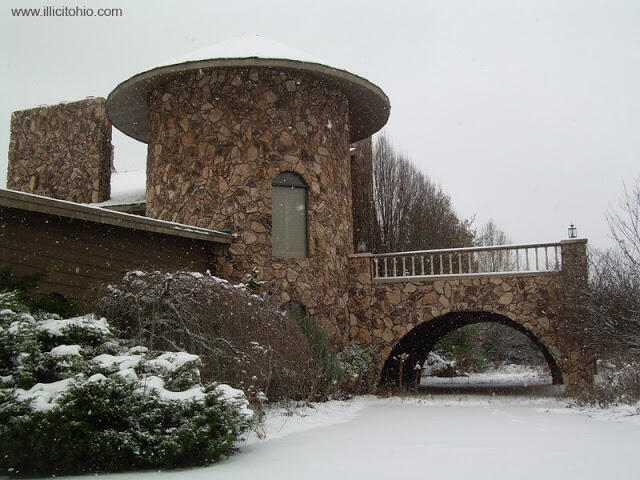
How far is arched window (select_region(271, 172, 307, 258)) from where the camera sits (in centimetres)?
1584

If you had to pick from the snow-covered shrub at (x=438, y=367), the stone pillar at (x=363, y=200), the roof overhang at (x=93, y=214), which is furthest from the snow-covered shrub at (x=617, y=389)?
the snow-covered shrub at (x=438, y=367)

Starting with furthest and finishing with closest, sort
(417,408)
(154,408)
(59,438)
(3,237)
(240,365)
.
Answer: (417,408), (3,237), (240,365), (154,408), (59,438)

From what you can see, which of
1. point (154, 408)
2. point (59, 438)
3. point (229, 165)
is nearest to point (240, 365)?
point (154, 408)

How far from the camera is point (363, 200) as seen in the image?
25.5 metres

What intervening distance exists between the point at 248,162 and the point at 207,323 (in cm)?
648

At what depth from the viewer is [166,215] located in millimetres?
16094

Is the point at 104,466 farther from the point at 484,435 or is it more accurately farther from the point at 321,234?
the point at 321,234

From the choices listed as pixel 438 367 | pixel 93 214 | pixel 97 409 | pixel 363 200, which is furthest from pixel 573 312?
pixel 438 367

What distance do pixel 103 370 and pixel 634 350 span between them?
10674 millimetres

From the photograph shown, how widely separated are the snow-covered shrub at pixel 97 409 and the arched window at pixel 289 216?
813cm

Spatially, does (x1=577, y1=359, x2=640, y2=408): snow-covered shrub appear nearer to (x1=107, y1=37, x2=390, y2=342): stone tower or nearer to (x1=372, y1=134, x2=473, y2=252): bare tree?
(x1=107, y1=37, x2=390, y2=342): stone tower

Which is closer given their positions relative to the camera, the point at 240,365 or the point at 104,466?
the point at 104,466

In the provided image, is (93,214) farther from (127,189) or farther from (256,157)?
(127,189)

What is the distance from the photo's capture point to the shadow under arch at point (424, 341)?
1878 centimetres
